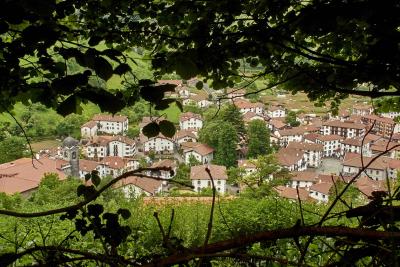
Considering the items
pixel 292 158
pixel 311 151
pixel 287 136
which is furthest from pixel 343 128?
pixel 292 158

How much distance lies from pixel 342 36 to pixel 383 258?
8.22ft

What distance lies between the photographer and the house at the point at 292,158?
4995 centimetres

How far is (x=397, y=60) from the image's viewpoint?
227 centimetres

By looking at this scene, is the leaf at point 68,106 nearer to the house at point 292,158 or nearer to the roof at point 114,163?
the roof at point 114,163

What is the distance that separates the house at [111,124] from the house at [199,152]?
12859 mm

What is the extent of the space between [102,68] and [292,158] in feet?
169

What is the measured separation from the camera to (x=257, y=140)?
53.1 m

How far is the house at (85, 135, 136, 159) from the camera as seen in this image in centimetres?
5538

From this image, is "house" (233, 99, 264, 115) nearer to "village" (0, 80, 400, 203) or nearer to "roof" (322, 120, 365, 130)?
"village" (0, 80, 400, 203)

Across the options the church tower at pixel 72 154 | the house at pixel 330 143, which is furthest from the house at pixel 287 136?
the church tower at pixel 72 154

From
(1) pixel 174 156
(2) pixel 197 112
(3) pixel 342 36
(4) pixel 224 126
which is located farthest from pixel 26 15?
(2) pixel 197 112

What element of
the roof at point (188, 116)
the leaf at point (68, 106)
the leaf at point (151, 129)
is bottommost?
the roof at point (188, 116)

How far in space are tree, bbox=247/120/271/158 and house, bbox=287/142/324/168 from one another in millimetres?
3173

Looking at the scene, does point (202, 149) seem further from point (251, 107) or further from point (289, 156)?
point (251, 107)
